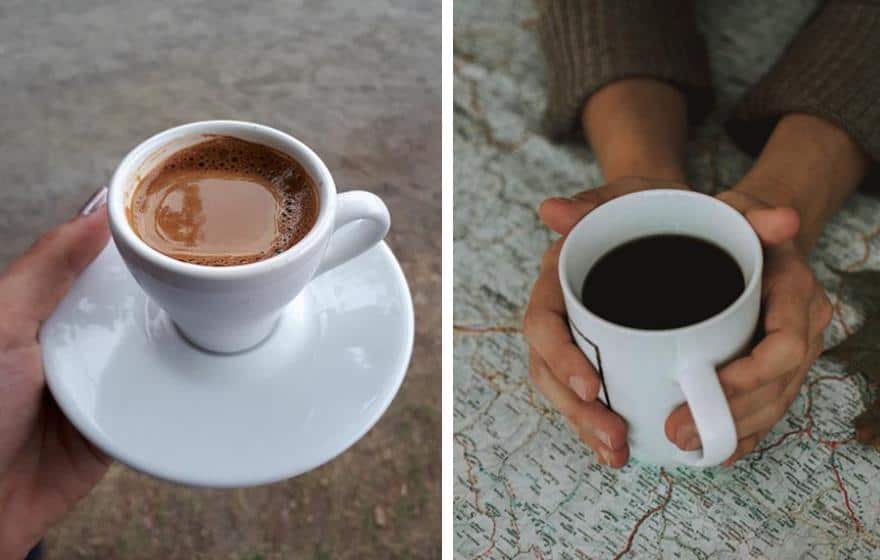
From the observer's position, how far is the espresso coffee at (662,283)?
0.36 meters

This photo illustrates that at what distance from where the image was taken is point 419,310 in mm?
681

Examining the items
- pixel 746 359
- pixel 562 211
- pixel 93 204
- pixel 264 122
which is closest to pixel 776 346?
pixel 746 359

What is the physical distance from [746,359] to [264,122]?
50 centimetres

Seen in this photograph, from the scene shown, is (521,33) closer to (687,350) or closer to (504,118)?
(504,118)

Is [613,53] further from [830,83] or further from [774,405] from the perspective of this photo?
[774,405]

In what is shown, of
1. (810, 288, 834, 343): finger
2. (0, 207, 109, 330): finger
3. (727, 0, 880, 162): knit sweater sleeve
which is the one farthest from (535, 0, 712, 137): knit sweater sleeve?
(0, 207, 109, 330): finger

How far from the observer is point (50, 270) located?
0.43 meters

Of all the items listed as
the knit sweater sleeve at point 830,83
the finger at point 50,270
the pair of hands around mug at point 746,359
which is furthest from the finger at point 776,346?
the finger at point 50,270

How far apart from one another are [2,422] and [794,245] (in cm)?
36

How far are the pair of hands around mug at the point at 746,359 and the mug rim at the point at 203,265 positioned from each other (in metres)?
0.10

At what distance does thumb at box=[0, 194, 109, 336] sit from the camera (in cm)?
43

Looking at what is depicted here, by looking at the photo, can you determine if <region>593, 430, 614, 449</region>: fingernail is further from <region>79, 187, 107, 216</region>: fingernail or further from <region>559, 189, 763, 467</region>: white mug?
<region>79, 187, 107, 216</region>: fingernail

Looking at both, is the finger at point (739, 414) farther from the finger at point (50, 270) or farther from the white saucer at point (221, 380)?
the finger at point (50, 270)

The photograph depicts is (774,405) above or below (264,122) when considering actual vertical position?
above
